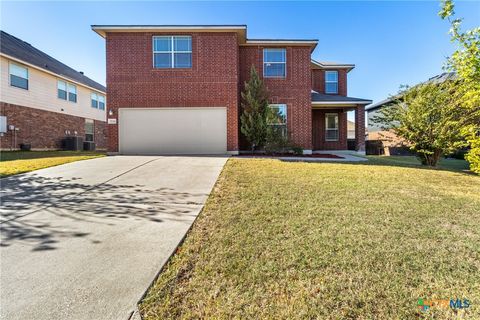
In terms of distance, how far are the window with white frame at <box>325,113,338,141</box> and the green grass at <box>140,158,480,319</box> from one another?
40.1 ft

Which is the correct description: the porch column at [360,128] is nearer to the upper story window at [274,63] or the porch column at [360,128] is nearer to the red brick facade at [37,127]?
the upper story window at [274,63]

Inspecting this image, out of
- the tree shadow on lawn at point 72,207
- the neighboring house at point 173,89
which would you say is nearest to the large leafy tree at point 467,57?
the neighboring house at point 173,89

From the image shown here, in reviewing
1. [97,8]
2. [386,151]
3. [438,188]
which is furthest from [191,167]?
[386,151]

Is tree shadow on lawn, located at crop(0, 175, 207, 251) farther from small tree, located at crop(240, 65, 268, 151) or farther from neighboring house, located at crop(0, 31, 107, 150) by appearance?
neighboring house, located at crop(0, 31, 107, 150)

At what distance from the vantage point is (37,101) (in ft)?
54.9

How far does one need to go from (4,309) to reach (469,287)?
4.32 m

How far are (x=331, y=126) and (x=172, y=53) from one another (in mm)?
11692

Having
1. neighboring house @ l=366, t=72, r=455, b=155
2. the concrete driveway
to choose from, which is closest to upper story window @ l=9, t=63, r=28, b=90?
the concrete driveway

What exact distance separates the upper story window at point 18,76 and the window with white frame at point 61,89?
269 cm

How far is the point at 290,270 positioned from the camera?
253 cm

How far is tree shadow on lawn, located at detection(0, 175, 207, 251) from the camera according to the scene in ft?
11.1

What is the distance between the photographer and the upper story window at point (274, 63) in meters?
13.8

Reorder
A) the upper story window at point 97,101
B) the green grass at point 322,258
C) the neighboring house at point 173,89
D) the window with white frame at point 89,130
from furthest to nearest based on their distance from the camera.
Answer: the upper story window at point 97,101 → the window with white frame at point 89,130 → the neighboring house at point 173,89 → the green grass at point 322,258

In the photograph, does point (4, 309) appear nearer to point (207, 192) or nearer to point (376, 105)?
point (207, 192)
